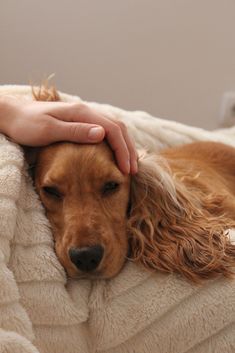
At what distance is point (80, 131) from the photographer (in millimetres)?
1269

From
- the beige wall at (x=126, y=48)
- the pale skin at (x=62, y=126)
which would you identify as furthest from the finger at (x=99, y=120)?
the beige wall at (x=126, y=48)

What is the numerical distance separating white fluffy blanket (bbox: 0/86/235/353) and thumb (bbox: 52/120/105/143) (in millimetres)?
159

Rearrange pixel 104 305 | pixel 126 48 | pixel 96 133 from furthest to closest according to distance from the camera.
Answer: pixel 126 48
pixel 96 133
pixel 104 305

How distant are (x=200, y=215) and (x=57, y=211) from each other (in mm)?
387

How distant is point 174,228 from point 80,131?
35cm

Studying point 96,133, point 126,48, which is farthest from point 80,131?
point 126,48

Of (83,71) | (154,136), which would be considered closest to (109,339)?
(154,136)

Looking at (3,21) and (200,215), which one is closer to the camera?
(200,215)

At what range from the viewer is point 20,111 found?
134 cm

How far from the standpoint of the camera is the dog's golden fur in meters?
1.22

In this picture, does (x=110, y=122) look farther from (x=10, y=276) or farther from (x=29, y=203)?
(x=10, y=276)

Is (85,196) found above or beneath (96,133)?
beneath

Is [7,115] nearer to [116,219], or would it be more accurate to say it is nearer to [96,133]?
[96,133]

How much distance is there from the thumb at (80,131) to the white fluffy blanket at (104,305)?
0.16 meters
